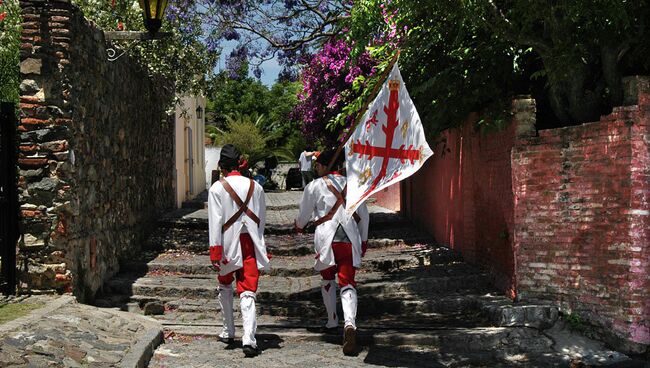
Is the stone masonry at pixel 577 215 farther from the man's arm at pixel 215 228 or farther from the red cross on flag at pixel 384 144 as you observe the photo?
the man's arm at pixel 215 228

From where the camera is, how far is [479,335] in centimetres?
800

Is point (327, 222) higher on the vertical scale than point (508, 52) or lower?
lower

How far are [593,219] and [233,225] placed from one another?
341 cm

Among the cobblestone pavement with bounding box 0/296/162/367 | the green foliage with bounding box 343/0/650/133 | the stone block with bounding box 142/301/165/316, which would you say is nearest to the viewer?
the cobblestone pavement with bounding box 0/296/162/367

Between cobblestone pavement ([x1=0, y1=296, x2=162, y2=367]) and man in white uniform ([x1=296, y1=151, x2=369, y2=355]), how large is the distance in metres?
1.72

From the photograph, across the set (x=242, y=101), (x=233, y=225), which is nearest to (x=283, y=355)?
(x=233, y=225)

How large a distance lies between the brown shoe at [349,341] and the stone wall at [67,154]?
9.62 ft

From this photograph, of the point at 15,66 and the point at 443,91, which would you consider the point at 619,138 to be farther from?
the point at 15,66

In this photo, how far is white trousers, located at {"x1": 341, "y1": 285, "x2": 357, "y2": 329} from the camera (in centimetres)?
767

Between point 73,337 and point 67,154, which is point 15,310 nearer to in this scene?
point 73,337

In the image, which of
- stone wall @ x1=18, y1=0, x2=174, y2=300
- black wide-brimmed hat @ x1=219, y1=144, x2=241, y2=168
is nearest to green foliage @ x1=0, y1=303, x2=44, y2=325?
stone wall @ x1=18, y1=0, x2=174, y2=300

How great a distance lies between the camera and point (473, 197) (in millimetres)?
11133

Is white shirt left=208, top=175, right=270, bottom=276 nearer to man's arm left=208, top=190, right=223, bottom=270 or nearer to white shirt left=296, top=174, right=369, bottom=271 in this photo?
man's arm left=208, top=190, right=223, bottom=270

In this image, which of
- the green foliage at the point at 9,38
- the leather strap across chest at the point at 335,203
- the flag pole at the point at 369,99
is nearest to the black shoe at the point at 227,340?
the leather strap across chest at the point at 335,203
